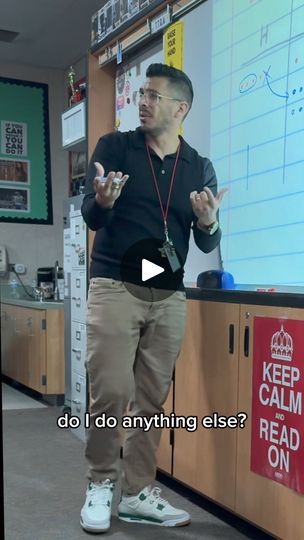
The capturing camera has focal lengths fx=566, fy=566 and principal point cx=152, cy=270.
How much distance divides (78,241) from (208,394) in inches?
42.6

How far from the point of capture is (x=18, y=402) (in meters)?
3.43

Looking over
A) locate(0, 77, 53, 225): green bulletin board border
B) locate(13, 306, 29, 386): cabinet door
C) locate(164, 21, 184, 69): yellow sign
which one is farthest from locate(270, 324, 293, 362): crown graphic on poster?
locate(0, 77, 53, 225): green bulletin board border

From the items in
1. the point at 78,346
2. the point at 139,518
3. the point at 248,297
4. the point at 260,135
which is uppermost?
the point at 260,135

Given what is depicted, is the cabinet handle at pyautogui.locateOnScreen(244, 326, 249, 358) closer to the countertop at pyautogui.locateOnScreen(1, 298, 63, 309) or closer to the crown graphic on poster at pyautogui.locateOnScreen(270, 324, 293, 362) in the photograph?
the crown graphic on poster at pyautogui.locateOnScreen(270, 324, 293, 362)

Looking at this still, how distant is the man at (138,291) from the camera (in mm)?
1536

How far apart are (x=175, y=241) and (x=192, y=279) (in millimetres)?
337

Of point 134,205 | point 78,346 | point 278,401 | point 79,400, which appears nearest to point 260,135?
point 134,205

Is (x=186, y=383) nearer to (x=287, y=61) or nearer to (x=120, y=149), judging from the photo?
(x=120, y=149)

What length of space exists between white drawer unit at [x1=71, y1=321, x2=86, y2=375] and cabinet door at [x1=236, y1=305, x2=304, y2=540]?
1.09 m

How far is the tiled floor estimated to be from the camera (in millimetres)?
3291

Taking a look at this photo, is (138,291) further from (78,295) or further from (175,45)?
(78,295)

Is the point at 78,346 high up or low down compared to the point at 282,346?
down

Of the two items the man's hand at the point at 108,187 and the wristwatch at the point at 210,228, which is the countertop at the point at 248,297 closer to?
the wristwatch at the point at 210,228

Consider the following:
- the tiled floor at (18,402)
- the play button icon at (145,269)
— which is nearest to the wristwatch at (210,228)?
the play button icon at (145,269)
